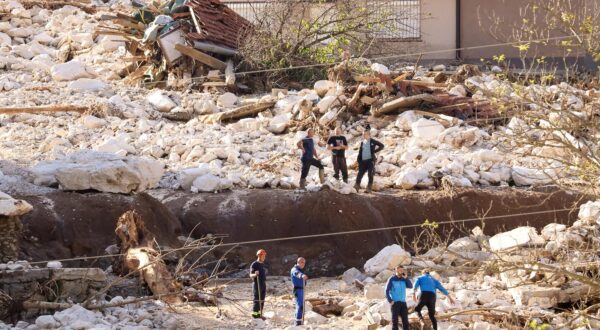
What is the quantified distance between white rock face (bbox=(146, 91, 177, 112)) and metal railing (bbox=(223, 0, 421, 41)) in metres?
3.82

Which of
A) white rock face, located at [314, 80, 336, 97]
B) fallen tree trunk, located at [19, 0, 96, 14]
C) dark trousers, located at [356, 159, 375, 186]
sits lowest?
dark trousers, located at [356, 159, 375, 186]

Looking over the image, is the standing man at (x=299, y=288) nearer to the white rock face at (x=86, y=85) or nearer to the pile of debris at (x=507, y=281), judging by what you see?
the pile of debris at (x=507, y=281)

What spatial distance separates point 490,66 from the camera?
87.4ft

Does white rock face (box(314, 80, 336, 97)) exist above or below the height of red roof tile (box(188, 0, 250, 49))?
below

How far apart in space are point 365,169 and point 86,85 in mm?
8295

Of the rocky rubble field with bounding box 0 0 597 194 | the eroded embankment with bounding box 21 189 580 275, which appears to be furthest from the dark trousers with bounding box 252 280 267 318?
the rocky rubble field with bounding box 0 0 597 194

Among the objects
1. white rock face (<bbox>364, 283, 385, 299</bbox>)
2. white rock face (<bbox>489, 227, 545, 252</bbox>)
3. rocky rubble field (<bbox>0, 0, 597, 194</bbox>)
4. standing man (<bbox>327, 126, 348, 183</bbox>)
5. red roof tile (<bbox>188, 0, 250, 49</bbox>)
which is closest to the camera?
white rock face (<bbox>364, 283, 385, 299</bbox>)

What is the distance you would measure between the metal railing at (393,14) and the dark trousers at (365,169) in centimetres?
828

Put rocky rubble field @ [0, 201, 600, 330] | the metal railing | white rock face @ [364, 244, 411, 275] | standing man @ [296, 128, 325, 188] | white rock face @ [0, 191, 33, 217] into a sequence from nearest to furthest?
rocky rubble field @ [0, 201, 600, 330]
white rock face @ [0, 191, 33, 217]
white rock face @ [364, 244, 411, 275]
standing man @ [296, 128, 325, 188]
the metal railing

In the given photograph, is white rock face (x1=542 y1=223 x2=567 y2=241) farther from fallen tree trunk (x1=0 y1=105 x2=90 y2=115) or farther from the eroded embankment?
fallen tree trunk (x1=0 y1=105 x2=90 y2=115)

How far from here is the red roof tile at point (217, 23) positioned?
2580 centimetres

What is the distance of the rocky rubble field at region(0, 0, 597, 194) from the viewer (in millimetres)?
18375

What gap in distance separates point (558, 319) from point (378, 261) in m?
3.53

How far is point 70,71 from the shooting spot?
2564cm
